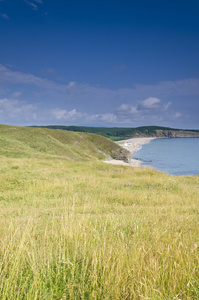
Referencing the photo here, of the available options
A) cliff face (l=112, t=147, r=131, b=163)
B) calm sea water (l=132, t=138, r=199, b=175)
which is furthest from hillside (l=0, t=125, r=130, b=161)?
calm sea water (l=132, t=138, r=199, b=175)

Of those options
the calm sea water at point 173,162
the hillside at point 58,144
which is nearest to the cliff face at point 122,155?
the hillside at point 58,144

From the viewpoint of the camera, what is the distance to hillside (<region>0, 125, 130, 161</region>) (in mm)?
41366

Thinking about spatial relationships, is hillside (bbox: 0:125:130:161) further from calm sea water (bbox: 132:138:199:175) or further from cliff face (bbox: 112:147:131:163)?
calm sea water (bbox: 132:138:199:175)

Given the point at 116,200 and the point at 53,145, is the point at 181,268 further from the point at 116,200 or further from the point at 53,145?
the point at 53,145

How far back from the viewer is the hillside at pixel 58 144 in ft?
136

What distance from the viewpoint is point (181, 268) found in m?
2.74

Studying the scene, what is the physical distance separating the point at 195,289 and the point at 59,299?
1.73 meters

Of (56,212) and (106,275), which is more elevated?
(106,275)

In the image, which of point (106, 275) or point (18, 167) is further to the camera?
point (18, 167)

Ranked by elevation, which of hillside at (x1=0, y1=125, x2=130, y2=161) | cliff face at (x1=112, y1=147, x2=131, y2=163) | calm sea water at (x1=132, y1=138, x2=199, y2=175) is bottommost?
calm sea water at (x1=132, y1=138, x2=199, y2=175)

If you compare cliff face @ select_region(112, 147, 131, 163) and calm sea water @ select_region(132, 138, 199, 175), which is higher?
cliff face @ select_region(112, 147, 131, 163)

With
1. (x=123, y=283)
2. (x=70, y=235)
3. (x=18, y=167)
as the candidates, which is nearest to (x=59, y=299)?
(x=123, y=283)

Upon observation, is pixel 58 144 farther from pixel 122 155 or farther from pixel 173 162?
pixel 173 162

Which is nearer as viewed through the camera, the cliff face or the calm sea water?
the calm sea water
